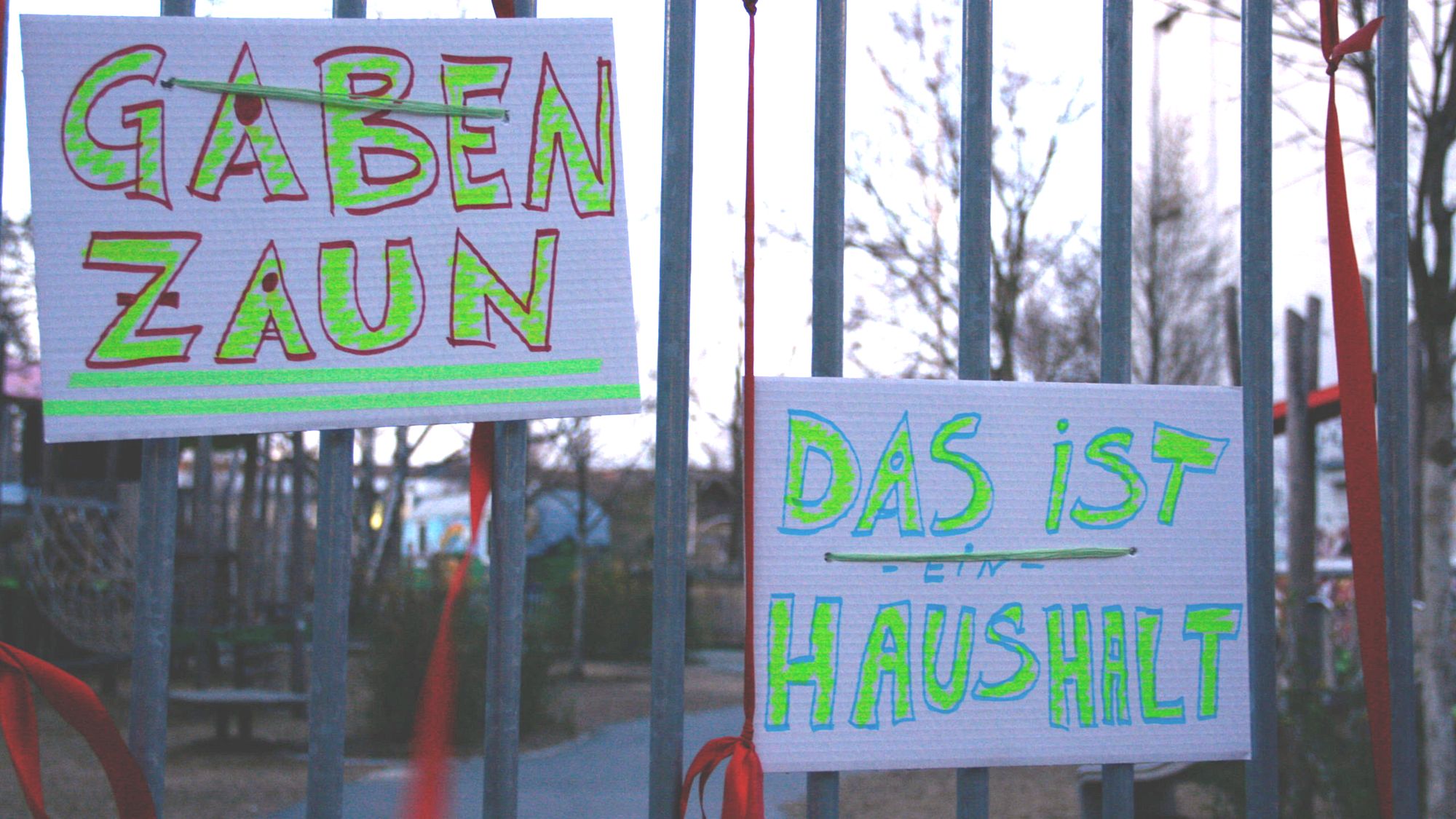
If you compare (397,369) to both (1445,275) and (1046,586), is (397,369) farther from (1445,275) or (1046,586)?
(1445,275)

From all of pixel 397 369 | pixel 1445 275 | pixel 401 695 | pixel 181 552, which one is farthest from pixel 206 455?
pixel 397 369

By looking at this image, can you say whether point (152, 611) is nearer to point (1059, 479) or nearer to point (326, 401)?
point (326, 401)

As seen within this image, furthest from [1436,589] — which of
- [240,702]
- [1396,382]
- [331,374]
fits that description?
[240,702]

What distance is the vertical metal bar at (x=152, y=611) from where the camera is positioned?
5.70ft

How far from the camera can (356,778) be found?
8.20 meters

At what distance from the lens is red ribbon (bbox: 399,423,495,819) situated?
174 centimetres

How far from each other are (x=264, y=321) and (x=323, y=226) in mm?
149

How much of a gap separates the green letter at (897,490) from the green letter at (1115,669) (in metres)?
0.32

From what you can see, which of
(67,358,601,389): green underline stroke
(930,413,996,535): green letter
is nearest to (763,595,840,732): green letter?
(930,413,996,535): green letter

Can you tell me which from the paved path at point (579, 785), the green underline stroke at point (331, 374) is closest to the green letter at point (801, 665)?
the green underline stroke at point (331, 374)

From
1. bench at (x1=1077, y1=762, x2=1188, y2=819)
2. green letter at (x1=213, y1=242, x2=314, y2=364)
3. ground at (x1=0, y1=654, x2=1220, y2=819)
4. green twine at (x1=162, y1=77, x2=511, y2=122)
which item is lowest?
ground at (x1=0, y1=654, x2=1220, y2=819)

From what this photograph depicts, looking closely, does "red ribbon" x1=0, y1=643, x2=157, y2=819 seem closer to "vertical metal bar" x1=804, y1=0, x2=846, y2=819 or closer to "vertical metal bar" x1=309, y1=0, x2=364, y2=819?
"vertical metal bar" x1=309, y1=0, x2=364, y2=819

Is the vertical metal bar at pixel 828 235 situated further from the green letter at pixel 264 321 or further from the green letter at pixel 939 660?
the green letter at pixel 264 321

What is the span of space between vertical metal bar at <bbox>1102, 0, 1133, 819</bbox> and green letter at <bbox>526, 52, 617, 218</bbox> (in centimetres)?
74
